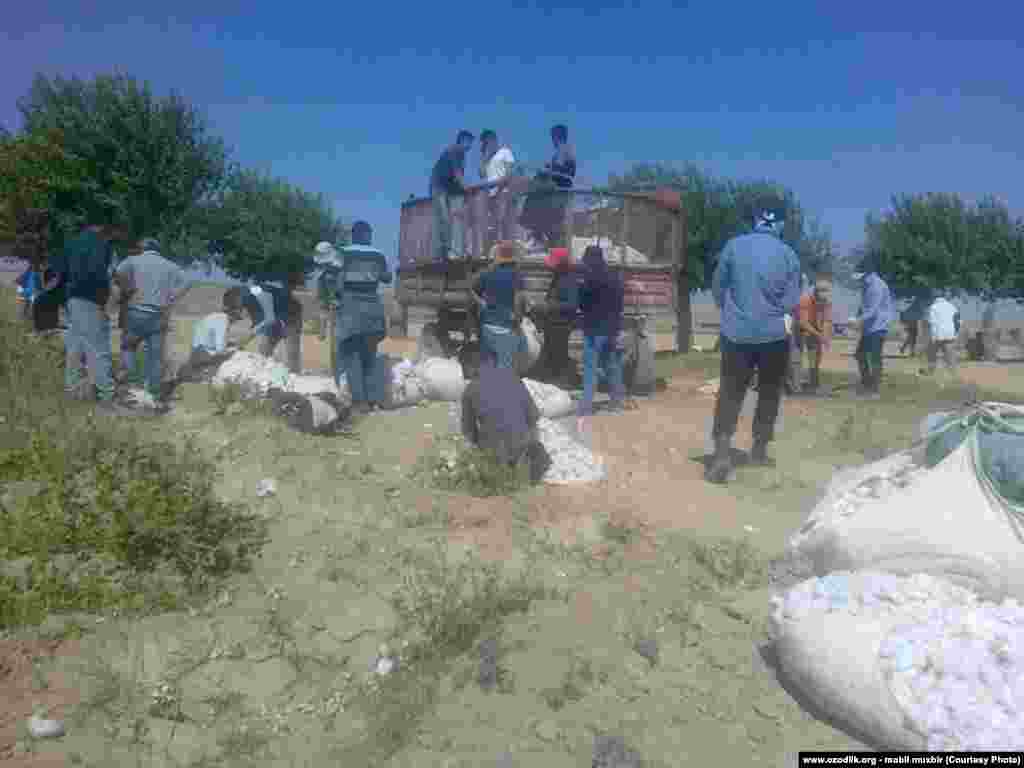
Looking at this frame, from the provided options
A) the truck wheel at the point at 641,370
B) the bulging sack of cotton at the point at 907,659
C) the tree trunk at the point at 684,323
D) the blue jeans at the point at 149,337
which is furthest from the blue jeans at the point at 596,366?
the tree trunk at the point at 684,323

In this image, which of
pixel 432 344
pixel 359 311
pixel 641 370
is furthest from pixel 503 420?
pixel 432 344

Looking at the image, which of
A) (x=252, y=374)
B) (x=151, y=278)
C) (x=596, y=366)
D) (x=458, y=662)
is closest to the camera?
(x=458, y=662)

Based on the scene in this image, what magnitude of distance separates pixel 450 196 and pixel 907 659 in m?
7.95

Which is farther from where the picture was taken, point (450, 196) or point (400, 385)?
point (450, 196)

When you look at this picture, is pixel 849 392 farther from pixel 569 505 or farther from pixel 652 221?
pixel 569 505

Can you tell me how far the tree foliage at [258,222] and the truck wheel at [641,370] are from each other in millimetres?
11678

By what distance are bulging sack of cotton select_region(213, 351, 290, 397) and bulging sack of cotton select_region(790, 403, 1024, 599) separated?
490 centimetres

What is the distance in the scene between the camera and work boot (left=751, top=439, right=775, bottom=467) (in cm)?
628

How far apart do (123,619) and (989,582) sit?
3.35m

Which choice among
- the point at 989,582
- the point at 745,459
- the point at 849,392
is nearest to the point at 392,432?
the point at 745,459

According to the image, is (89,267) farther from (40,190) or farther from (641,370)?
(40,190)

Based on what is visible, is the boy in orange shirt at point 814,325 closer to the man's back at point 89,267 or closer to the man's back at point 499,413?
the man's back at point 499,413

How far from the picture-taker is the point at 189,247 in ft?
60.3

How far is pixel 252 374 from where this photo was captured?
7543 millimetres
